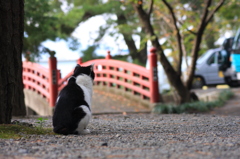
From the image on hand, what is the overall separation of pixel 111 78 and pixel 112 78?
0.17ft

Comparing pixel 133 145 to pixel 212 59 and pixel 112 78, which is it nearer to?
pixel 112 78

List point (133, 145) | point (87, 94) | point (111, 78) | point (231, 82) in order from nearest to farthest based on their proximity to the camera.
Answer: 1. point (133, 145)
2. point (87, 94)
3. point (111, 78)
4. point (231, 82)

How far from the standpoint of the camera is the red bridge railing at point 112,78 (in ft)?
34.0

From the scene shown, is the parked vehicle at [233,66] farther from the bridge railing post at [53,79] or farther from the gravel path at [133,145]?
the gravel path at [133,145]

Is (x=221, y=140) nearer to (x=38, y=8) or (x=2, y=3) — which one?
(x=2, y=3)

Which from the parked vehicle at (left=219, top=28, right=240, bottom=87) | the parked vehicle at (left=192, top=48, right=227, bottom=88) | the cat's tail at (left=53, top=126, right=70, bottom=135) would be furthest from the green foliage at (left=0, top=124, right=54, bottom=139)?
the parked vehicle at (left=192, top=48, right=227, bottom=88)

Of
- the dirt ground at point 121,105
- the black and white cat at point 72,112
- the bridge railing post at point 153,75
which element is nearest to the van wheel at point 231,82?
the dirt ground at point 121,105

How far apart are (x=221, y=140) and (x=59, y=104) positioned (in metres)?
1.87

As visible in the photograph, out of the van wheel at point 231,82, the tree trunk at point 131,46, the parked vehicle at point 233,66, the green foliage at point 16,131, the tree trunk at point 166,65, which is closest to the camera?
the green foliage at point 16,131

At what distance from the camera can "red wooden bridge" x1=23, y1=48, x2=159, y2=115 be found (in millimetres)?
10367

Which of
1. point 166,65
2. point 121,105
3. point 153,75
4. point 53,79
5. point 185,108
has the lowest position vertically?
point 185,108

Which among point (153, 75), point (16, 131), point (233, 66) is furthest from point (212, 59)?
point (16, 131)

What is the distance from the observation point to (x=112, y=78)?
41.5 ft

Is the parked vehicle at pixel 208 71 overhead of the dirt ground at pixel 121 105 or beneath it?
overhead
